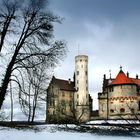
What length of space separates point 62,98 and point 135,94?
18.4m

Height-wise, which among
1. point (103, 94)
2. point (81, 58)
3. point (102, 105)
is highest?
point (81, 58)

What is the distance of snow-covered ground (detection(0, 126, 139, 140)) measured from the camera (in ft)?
24.0

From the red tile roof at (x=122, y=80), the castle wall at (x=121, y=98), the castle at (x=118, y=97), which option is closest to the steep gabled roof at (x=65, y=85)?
the castle at (x=118, y=97)

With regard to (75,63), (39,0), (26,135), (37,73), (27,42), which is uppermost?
(75,63)

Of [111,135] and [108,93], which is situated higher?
[108,93]

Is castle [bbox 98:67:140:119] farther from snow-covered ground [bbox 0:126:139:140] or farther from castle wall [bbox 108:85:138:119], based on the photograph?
snow-covered ground [bbox 0:126:139:140]

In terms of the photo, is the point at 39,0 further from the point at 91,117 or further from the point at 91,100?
the point at 91,100

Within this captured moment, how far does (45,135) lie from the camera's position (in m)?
7.98

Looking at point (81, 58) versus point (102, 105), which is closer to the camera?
point (102, 105)

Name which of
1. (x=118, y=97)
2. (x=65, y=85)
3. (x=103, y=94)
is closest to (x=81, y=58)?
(x=65, y=85)

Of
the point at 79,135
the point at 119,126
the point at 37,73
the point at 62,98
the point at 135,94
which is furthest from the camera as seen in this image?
the point at 62,98

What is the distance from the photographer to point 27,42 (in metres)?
13.3

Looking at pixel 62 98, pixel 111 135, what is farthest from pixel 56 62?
pixel 62 98

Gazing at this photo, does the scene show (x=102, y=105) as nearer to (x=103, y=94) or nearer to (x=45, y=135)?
(x=103, y=94)
